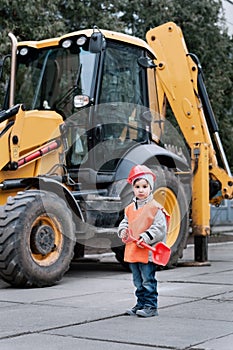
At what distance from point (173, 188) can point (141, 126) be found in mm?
1080

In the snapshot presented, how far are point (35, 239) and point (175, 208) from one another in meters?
3.07

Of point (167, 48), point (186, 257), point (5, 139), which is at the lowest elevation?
point (186, 257)

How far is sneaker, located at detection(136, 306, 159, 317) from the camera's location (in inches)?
261

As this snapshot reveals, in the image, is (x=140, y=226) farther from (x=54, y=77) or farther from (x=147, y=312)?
(x=54, y=77)

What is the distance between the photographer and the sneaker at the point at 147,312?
6625mm

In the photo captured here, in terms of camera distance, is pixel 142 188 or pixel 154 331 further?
pixel 142 188

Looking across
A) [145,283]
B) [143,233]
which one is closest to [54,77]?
[143,233]

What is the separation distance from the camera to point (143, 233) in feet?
21.8

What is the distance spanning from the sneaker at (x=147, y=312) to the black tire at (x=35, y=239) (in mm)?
2319

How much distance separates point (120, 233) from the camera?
22.1ft

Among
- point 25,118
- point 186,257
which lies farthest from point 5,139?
point 186,257

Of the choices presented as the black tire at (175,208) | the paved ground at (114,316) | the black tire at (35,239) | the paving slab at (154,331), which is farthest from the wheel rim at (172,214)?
the paving slab at (154,331)

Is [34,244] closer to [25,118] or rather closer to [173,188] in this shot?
[25,118]

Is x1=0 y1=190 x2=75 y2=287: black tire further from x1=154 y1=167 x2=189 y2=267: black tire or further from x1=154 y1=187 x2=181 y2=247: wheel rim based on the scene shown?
x1=154 y1=187 x2=181 y2=247: wheel rim
